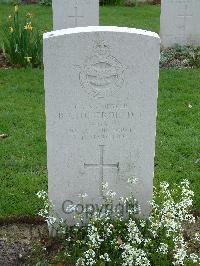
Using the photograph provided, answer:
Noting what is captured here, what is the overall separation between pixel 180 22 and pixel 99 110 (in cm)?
656

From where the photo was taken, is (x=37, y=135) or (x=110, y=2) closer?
(x=37, y=135)

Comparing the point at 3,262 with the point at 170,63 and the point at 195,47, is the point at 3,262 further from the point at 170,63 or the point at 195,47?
the point at 195,47

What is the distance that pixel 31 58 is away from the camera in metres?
8.12

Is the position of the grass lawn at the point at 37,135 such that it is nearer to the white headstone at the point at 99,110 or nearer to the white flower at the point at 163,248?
the white headstone at the point at 99,110

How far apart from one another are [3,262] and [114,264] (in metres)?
0.82

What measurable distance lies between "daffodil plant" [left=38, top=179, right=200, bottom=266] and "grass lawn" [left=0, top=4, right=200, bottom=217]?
0.69 meters

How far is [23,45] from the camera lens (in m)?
8.02

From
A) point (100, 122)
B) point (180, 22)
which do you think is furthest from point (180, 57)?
point (100, 122)

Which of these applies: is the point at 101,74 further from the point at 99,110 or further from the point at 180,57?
the point at 180,57

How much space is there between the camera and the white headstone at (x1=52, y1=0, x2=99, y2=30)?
9.12 m

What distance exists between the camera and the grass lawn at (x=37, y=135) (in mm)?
4840

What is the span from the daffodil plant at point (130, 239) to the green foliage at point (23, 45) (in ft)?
14.6

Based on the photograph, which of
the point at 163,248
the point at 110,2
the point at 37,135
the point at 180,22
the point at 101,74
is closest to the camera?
the point at 163,248

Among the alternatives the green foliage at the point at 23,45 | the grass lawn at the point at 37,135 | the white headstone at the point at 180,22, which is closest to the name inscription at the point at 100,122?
the grass lawn at the point at 37,135
